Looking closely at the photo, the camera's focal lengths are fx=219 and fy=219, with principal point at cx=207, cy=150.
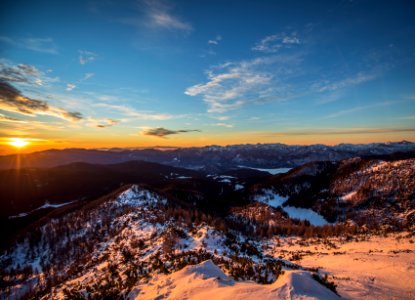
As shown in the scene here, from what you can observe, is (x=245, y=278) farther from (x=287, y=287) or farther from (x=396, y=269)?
(x=396, y=269)

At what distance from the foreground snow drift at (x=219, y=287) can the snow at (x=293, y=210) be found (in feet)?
355

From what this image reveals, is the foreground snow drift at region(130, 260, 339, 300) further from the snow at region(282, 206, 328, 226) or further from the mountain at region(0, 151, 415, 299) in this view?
the snow at region(282, 206, 328, 226)

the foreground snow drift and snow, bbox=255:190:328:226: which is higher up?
the foreground snow drift

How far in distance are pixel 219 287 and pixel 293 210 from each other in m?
129

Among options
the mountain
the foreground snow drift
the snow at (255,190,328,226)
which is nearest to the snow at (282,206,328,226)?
the snow at (255,190,328,226)

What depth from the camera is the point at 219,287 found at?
1295 cm

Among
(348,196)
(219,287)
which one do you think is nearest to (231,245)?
(219,287)

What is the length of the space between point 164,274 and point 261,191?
162474 mm

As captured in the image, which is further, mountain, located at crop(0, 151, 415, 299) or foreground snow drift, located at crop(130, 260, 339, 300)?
mountain, located at crop(0, 151, 415, 299)

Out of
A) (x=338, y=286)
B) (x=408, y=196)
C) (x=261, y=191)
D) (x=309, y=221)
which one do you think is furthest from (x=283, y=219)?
(x=338, y=286)

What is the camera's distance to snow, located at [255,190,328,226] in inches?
4355

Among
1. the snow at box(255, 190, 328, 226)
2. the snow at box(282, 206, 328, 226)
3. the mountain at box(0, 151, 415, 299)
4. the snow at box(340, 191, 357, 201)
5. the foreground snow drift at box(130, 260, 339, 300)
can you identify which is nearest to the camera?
the foreground snow drift at box(130, 260, 339, 300)

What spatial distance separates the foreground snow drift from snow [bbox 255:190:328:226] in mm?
108147

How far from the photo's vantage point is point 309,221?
110m
